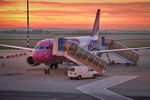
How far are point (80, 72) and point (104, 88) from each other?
7.26 m

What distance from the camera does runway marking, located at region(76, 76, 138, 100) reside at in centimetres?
3203

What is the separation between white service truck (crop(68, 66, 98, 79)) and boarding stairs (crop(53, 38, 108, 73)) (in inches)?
Answer: 113

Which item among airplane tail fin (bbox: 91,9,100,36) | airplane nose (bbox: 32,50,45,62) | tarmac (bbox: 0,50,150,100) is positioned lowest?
tarmac (bbox: 0,50,150,100)

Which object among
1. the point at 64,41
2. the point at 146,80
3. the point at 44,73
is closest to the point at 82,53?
the point at 64,41

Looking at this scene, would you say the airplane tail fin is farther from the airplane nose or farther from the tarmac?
the airplane nose

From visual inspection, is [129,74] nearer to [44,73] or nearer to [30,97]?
[44,73]

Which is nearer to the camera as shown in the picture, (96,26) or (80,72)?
(80,72)

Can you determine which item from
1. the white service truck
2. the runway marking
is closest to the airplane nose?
the white service truck

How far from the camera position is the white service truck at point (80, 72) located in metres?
43.1

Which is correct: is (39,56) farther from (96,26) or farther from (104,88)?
(96,26)

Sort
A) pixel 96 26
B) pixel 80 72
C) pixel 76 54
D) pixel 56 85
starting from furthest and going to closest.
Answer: pixel 96 26 → pixel 76 54 → pixel 80 72 → pixel 56 85

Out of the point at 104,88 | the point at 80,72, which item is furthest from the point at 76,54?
the point at 104,88

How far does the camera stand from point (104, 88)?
36594 mm

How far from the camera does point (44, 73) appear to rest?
49.7 meters
